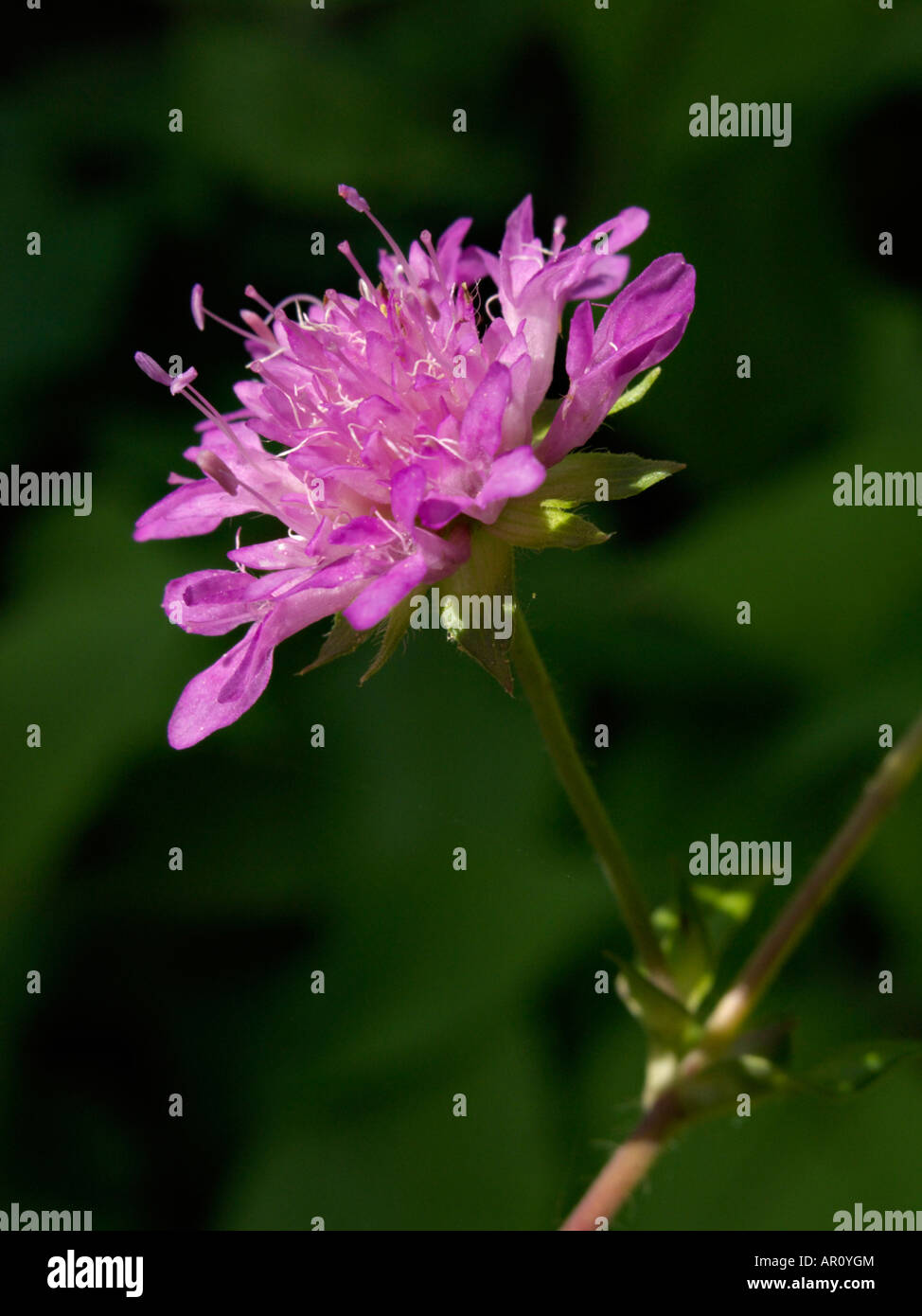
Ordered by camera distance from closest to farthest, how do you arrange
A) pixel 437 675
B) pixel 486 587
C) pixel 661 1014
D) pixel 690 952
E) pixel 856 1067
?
pixel 486 587 < pixel 856 1067 < pixel 661 1014 < pixel 690 952 < pixel 437 675

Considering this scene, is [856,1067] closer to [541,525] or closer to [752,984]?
[752,984]

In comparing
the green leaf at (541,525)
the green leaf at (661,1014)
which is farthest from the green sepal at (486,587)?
the green leaf at (661,1014)

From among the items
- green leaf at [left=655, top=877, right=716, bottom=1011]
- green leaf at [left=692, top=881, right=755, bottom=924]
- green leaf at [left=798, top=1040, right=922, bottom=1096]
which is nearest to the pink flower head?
green leaf at [left=655, top=877, right=716, bottom=1011]

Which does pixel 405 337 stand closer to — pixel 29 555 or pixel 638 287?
pixel 638 287

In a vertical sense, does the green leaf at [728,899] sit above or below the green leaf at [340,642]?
below

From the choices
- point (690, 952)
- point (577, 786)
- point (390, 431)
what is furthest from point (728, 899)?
point (390, 431)

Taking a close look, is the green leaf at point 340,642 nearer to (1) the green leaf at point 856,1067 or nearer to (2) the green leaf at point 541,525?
(2) the green leaf at point 541,525
